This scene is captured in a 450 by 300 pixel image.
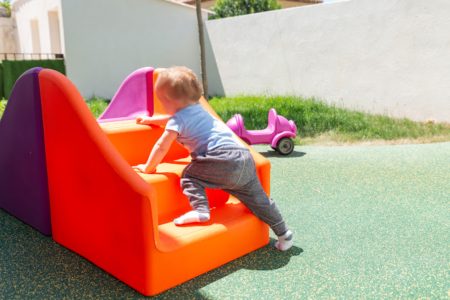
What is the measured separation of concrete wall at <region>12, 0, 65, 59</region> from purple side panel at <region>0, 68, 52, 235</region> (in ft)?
24.2

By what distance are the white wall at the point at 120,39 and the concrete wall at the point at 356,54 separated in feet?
6.32

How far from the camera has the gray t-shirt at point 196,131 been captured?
6.84 feet

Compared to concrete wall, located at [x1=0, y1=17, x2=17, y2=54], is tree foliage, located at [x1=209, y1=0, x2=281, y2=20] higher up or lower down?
higher up

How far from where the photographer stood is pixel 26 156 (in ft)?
8.13

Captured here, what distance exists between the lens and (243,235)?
2.18 metres

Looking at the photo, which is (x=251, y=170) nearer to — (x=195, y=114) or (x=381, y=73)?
(x=195, y=114)

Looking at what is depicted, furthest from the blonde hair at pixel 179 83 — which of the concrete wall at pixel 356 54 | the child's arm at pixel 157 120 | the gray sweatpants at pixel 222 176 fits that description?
the concrete wall at pixel 356 54

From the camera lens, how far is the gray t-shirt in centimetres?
209

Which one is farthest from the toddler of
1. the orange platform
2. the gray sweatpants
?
the orange platform

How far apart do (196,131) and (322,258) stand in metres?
0.97

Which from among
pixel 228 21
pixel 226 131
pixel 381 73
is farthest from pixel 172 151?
pixel 228 21

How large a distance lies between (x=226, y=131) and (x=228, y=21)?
855cm

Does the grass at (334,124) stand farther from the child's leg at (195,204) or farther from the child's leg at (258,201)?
the child's leg at (195,204)

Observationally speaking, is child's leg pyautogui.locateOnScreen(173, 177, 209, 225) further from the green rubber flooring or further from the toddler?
the green rubber flooring
